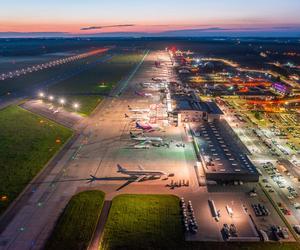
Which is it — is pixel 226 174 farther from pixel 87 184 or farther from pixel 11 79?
pixel 11 79

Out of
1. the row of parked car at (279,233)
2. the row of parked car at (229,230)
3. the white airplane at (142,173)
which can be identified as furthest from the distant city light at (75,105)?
the row of parked car at (279,233)

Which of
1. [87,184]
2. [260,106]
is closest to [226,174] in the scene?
[87,184]

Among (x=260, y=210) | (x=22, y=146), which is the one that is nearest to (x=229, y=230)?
(x=260, y=210)

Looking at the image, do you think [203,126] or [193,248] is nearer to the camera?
[193,248]

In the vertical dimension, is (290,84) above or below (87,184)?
below

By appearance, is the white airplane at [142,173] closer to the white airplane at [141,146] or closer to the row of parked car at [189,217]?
the row of parked car at [189,217]

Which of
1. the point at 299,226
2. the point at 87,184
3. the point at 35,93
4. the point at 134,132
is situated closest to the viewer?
the point at 299,226
